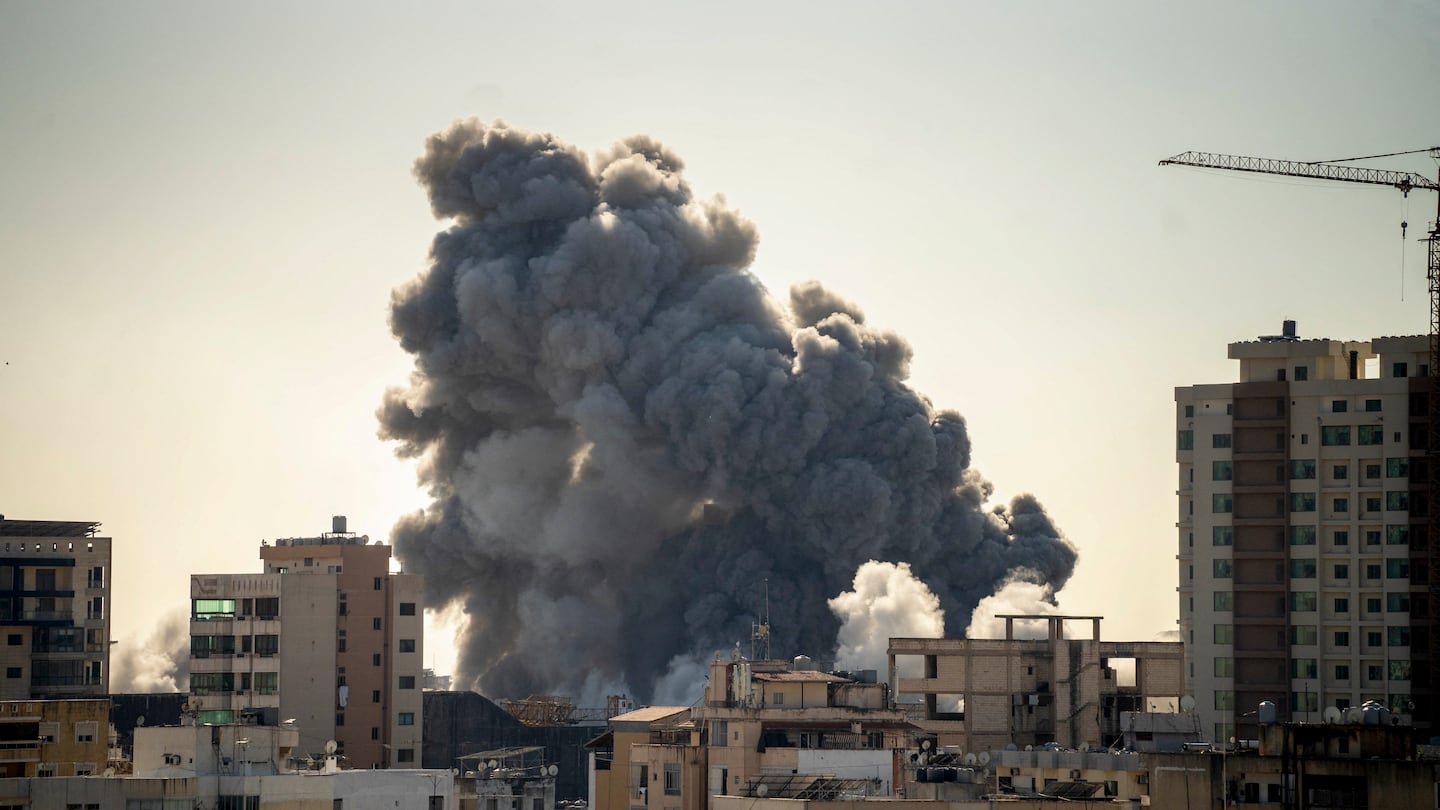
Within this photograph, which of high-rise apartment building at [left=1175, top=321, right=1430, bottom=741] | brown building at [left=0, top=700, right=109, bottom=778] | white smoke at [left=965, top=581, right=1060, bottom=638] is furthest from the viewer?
white smoke at [left=965, top=581, right=1060, bottom=638]

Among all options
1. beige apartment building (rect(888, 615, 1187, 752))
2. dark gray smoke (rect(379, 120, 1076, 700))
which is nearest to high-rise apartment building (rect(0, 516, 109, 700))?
dark gray smoke (rect(379, 120, 1076, 700))

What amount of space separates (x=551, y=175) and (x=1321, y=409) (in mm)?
51005

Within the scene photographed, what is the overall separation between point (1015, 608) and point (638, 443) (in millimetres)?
18874

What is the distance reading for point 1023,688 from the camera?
82.4 metres

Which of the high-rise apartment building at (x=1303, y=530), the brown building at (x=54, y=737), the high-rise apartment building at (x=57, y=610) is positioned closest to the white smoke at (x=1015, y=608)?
the high-rise apartment building at (x=1303, y=530)

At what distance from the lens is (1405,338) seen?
9806cm

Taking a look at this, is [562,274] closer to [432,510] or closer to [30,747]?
[432,510]

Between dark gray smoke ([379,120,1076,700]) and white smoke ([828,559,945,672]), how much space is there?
175cm

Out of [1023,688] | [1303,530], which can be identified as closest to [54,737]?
[1023,688]

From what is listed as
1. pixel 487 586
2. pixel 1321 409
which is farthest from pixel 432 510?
pixel 1321 409

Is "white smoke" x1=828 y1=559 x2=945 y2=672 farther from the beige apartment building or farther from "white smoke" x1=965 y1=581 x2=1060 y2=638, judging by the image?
the beige apartment building

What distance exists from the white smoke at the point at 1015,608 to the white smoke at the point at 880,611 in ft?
6.50

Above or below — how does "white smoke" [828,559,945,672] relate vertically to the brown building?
above

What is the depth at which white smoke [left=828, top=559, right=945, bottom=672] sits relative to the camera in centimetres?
12494
